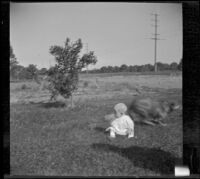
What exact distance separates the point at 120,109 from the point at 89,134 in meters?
0.49

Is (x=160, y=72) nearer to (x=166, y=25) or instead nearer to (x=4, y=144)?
(x=166, y=25)

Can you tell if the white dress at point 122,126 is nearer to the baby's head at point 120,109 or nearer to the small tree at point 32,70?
the baby's head at point 120,109

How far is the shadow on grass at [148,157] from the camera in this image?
4309 mm

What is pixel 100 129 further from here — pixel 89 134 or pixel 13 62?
pixel 13 62

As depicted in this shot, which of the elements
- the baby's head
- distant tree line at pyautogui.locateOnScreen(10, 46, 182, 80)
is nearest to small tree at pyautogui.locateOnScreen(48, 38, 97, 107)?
distant tree line at pyautogui.locateOnScreen(10, 46, 182, 80)

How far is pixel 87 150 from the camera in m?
4.36

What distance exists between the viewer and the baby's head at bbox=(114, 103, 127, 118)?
4445 millimetres

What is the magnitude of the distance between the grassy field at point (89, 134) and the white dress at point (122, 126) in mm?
78

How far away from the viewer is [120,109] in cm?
444

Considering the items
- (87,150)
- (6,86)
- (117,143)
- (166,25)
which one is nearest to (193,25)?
(166,25)

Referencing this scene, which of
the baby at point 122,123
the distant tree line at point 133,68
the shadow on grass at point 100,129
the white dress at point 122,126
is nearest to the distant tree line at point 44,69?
the distant tree line at point 133,68

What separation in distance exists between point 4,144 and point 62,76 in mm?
1108

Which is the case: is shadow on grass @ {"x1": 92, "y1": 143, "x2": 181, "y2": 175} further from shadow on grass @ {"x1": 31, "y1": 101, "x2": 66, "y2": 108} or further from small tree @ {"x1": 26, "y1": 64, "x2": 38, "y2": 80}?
small tree @ {"x1": 26, "y1": 64, "x2": 38, "y2": 80}

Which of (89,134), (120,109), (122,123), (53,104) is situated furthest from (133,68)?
(53,104)
